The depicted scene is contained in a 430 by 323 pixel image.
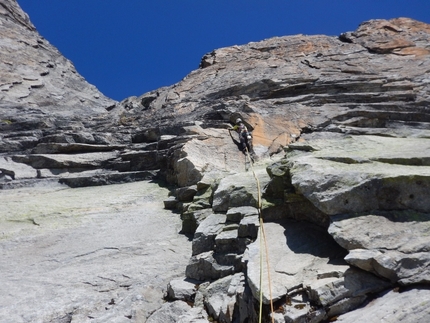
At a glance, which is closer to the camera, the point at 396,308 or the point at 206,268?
the point at 396,308

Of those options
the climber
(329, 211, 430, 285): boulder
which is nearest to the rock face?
(329, 211, 430, 285): boulder

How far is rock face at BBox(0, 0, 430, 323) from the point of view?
23.1 ft

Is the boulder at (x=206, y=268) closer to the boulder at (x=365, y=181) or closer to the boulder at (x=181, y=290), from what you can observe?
the boulder at (x=181, y=290)

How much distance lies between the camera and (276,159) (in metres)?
18.0

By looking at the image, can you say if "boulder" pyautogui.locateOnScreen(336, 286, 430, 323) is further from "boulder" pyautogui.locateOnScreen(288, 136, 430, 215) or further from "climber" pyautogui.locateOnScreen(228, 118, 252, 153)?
"climber" pyautogui.locateOnScreen(228, 118, 252, 153)

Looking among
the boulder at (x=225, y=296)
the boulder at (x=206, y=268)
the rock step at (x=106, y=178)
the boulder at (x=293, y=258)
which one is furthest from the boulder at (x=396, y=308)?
the rock step at (x=106, y=178)

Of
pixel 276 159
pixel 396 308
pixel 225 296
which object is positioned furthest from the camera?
pixel 276 159

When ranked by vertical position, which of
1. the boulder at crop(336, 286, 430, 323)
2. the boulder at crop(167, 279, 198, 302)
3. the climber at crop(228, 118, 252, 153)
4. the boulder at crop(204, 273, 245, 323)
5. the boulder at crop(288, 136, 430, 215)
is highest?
the climber at crop(228, 118, 252, 153)

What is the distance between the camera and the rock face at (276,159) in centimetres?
703

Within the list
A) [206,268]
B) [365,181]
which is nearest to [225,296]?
[206,268]

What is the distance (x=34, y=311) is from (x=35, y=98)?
31.6 meters

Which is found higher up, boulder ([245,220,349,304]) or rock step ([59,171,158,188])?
rock step ([59,171,158,188])

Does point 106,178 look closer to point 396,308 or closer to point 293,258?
point 293,258

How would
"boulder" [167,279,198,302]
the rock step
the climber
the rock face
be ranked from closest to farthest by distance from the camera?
the rock face
"boulder" [167,279,198,302]
the climber
the rock step
